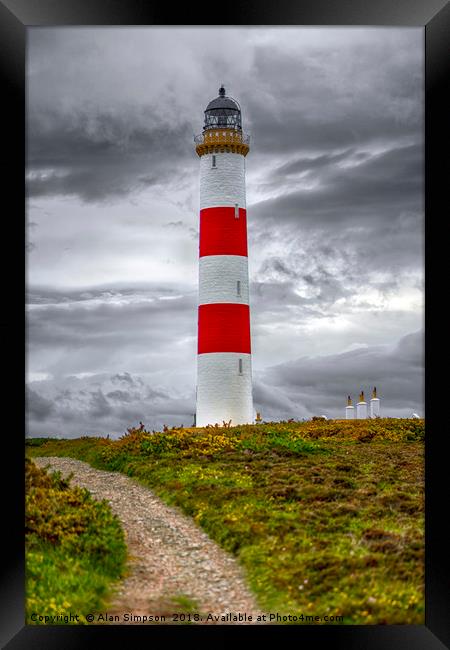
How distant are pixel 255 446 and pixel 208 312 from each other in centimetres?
899

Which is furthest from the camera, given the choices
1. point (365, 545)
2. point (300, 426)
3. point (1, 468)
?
point (300, 426)

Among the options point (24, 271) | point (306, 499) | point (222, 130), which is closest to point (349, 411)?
point (222, 130)

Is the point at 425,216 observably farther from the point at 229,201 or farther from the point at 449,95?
the point at 229,201

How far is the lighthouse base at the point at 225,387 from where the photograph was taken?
3089 cm

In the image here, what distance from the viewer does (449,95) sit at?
9141mm

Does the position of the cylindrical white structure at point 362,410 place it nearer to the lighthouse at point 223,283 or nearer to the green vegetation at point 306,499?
the green vegetation at point 306,499

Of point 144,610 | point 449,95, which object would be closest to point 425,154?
point 449,95

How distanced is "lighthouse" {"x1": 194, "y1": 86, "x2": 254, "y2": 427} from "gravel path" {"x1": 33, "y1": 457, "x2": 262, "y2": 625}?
12.9 metres

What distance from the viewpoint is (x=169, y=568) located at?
41.1ft

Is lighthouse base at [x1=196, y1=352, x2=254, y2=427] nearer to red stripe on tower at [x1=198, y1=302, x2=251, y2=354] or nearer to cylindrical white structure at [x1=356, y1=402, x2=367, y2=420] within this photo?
red stripe on tower at [x1=198, y1=302, x2=251, y2=354]

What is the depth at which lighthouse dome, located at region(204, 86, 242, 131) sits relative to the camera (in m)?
32.3

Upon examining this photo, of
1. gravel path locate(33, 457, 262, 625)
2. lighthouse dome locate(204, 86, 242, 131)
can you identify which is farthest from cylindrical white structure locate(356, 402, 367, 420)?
gravel path locate(33, 457, 262, 625)

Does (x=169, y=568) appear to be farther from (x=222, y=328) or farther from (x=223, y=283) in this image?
(x=223, y=283)

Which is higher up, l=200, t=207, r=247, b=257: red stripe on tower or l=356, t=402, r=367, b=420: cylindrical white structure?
l=200, t=207, r=247, b=257: red stripe on tower
